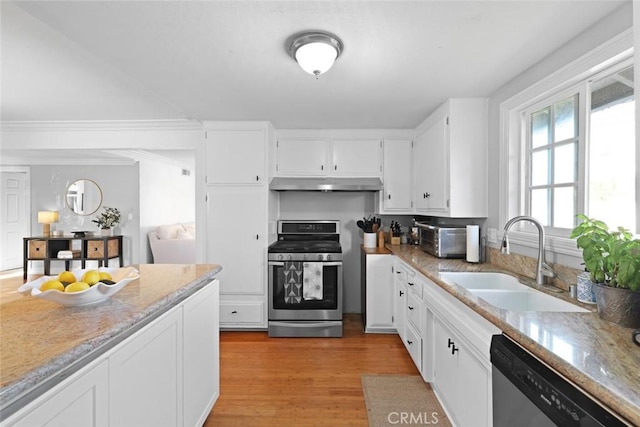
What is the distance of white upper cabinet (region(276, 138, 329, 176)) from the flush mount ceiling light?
1847mm

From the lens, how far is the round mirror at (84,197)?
19.3 feet

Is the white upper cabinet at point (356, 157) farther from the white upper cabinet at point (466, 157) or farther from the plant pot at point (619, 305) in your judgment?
the plant pot at point (619, 305)

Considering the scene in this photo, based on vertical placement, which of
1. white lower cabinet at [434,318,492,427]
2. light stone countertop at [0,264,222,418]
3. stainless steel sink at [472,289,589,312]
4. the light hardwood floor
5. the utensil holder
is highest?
the utensil holder

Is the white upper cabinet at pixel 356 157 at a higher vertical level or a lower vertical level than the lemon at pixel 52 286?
higher

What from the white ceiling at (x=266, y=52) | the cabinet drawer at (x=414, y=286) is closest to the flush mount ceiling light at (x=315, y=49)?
the white ceiling at (x=266, y=52)

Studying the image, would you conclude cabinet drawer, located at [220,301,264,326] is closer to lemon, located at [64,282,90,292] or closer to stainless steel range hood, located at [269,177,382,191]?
stainless steel range hood, located at [269,177,382,191]

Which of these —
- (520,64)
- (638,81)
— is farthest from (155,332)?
(520,64)

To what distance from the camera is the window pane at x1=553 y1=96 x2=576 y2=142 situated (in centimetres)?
182

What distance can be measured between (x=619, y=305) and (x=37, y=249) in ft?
24.1

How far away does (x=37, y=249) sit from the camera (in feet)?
17.9

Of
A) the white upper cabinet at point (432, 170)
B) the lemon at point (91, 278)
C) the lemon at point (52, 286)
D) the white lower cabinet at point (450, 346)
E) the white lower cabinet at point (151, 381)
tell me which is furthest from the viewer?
the white upper cabinet at point (432, 170)

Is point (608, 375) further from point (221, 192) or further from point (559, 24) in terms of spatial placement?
point (221, 192)

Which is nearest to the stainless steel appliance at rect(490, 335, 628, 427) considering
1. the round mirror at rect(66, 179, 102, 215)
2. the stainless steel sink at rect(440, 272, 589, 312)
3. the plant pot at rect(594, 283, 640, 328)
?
the plant pot at rect(594, 283, 640, 328)

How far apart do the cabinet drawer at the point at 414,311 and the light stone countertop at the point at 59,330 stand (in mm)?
1638
